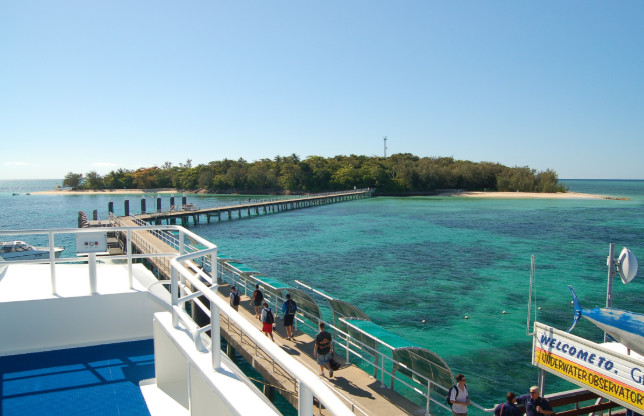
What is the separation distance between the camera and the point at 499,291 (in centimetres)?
2288

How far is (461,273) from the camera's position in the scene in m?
26.8

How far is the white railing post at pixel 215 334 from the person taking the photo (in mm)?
2793

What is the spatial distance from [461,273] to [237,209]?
1738 inches

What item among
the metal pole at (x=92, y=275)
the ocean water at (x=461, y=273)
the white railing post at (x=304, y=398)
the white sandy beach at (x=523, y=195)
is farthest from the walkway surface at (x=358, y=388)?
the white sandy beach at (x=523, y=195)

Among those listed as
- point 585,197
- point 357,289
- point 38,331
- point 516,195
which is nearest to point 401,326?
point 357,289

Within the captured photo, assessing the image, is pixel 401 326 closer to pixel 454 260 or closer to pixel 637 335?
pixel 637 335

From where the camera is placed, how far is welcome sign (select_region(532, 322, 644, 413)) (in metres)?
6.63

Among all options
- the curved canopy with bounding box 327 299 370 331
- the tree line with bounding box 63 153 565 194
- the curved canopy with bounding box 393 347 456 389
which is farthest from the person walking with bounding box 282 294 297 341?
the tree line with bounding box 63 153 565 194

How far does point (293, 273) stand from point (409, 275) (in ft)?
23.9

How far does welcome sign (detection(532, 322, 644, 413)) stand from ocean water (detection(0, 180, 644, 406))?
15.8 ft

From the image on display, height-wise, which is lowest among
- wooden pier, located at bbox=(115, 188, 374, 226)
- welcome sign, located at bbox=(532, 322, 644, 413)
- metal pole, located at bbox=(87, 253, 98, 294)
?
wooden pier, located at bbox=(115, 188, 374, 226)

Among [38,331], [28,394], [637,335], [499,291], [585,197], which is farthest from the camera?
[585,197]

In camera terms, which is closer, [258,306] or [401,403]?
[401,403]

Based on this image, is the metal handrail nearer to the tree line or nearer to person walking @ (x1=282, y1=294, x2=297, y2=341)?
person walking @ (x1=282, y1=294, x2=297, y2=341)
